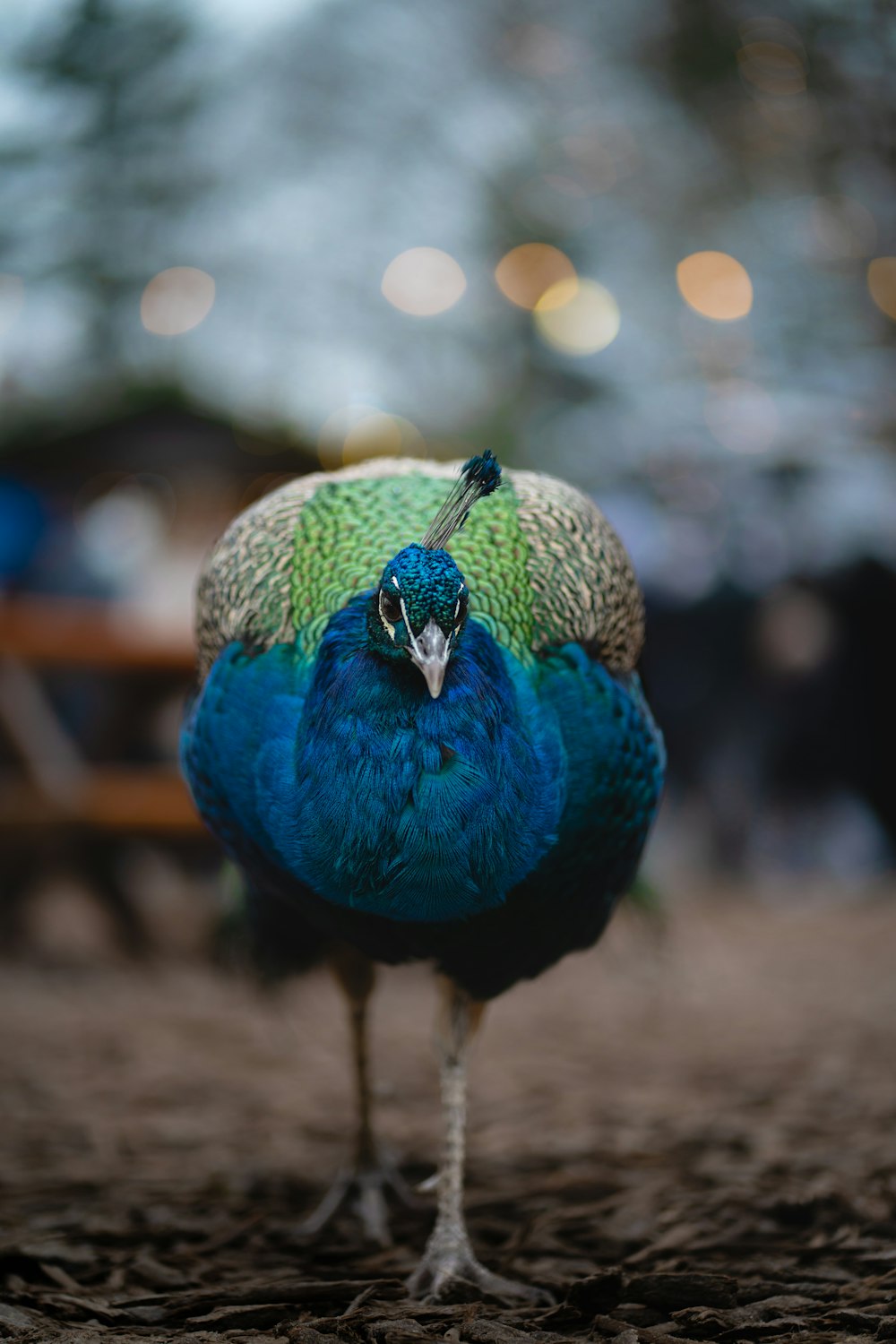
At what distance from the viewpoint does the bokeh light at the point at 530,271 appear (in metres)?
8.69

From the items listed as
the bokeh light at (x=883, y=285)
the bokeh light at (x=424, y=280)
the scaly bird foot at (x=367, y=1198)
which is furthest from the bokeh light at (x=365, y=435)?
the scaly bird foot at (x=367, y=1198)

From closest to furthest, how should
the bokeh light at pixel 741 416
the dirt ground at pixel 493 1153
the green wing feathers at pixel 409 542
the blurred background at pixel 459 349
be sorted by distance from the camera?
the dirt ground at pixel 493 1153 → the green wing feathers at pixel 409 542 → the blurred background at pixel 459 349 → the bokeh light at pixel 741 416

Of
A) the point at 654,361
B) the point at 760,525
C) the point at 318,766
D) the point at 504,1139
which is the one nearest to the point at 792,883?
the point at 760,525

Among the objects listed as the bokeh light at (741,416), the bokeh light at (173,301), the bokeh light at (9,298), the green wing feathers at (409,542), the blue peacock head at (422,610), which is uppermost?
the bokeh light at (173,301)

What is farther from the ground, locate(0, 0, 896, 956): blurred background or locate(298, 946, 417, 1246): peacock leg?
locate(0, 0, 896, 956): blurred background

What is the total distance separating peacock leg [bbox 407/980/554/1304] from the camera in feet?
6.59

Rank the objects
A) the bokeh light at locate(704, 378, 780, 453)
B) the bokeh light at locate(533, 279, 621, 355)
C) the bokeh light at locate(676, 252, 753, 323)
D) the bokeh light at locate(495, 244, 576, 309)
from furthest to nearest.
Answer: the bokeh light at locate(495, 244, 576, 309), the bokeh light at locate(533, 279, 621, 355), the bokeh light at locate(676, 252, 753, 323), the bokeh light at locate(704, 378, 780, 453)

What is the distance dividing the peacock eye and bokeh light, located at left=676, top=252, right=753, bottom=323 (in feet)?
22.3

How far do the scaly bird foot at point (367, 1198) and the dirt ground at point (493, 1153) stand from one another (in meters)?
0.03

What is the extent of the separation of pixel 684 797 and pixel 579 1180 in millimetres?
4615

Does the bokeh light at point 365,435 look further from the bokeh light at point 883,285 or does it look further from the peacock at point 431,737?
the peacock at point 431,737

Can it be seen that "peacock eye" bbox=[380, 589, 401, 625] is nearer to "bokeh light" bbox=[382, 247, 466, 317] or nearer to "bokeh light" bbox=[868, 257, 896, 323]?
"bokeh light" bbox=[868, 257, 896, 323]

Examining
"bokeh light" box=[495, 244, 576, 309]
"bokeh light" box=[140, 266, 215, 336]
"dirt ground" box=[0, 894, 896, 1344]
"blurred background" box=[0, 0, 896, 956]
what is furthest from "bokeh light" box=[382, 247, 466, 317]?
"dirt ground" box=[0, 894, 896, 1344]

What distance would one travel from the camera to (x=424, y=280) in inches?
323
